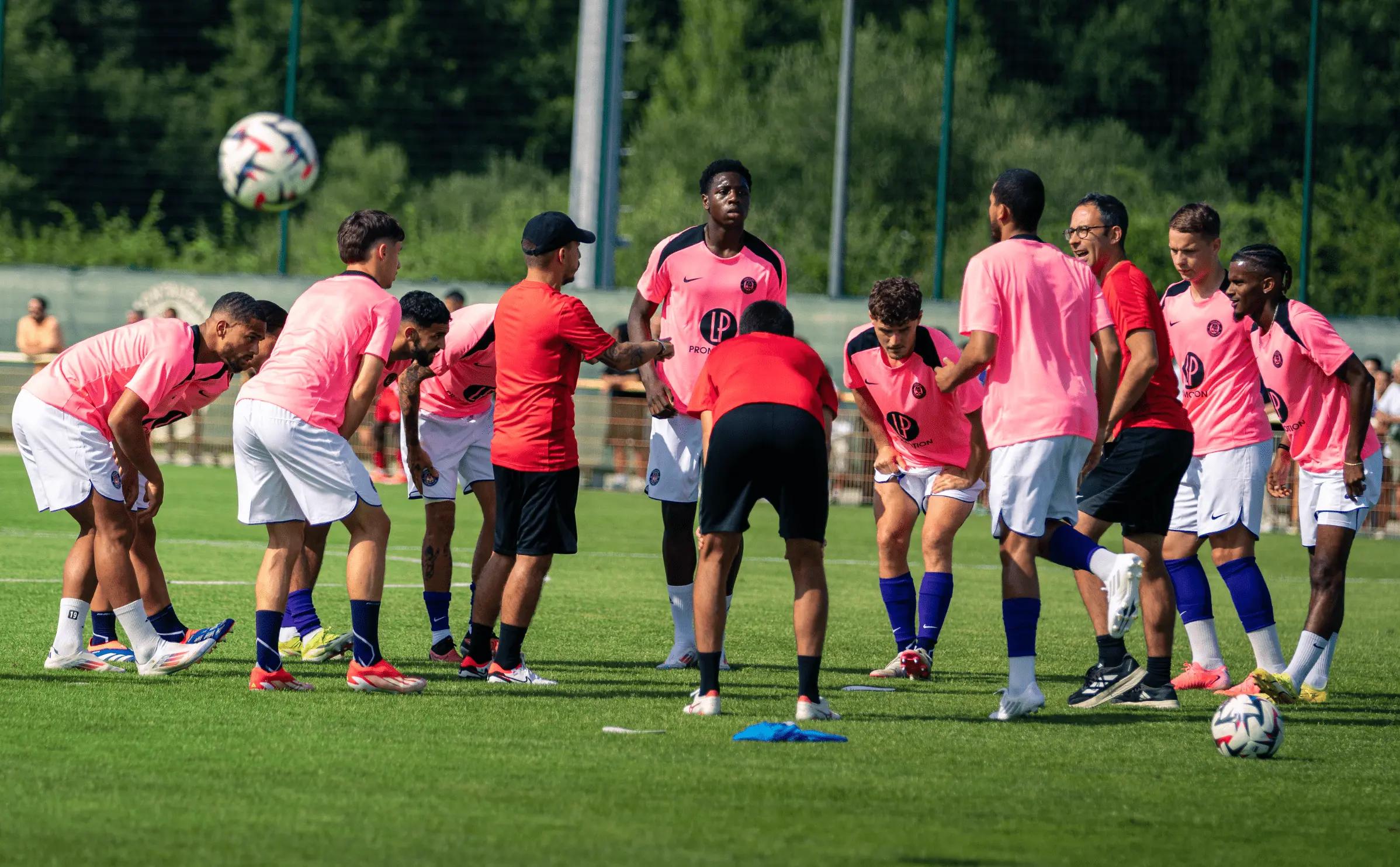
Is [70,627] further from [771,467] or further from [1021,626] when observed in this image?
[1021,626]

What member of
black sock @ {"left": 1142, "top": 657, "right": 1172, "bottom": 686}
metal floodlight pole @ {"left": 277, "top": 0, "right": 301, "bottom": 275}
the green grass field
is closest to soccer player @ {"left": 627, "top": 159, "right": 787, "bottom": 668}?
the green grass field

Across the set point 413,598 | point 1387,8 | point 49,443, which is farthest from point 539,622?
point 1387,8

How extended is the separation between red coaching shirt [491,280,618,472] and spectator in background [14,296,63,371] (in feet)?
58.6

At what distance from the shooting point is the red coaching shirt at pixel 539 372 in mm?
7859

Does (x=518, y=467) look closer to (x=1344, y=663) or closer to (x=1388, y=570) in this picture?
(x=1344, y=663)

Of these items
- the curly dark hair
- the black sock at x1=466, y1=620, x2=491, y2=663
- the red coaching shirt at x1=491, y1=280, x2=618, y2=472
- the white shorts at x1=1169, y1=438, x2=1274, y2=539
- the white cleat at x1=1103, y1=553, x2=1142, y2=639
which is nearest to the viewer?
the white cleat at x1=1103, y1=553, x2=1142, y2=639

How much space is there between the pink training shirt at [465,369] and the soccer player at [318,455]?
129cm

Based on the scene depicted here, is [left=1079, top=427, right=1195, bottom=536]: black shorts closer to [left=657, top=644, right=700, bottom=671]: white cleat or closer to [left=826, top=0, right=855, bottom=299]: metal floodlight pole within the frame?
[left=657, top=644, right=700, bottom=671]: white cleat

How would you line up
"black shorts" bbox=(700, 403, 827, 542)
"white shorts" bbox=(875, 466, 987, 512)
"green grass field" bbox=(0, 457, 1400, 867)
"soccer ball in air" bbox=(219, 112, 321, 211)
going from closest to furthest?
"green grass field" bbox=(0, 457, 1400, 867) < "black shorts" bbox=(700, 403, 827, 542) < "white shorts" bbox=(875, 466, 987, 512) < "soccer ball in air" bbox=(219, 112, 321, 211)

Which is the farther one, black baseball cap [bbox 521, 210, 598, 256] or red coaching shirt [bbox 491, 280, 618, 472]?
black baseball cap [bbox 521, 210, 598, 256]

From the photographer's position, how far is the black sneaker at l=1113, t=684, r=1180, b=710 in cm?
793

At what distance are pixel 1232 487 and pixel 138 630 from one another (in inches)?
196

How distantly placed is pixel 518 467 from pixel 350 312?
0.97 m

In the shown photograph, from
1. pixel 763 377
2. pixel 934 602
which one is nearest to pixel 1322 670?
pixel 934 602
